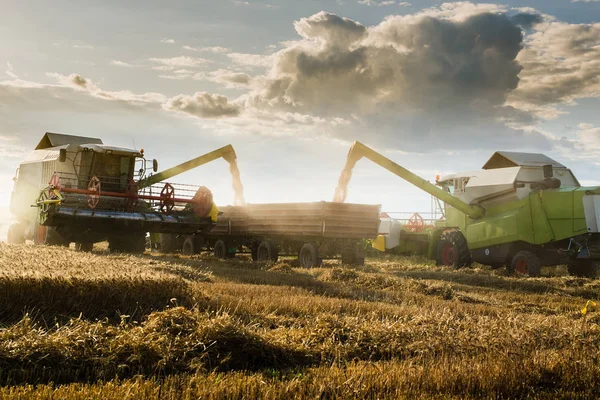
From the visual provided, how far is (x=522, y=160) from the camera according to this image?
16453 millimetres

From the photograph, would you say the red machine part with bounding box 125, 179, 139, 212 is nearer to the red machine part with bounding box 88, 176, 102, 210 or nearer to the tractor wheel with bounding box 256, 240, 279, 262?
the red machine part with bounding box 88, 176, 102, 210

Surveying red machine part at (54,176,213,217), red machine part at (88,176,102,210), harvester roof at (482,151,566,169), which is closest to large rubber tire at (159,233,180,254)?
red machine part at (54,176,213,217)

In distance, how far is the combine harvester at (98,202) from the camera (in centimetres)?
1560

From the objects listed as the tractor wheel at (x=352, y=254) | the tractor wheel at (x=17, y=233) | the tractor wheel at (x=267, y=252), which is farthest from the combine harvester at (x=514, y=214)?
the tractor wheel at (x=17, y=233)

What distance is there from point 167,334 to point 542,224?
11989 mm

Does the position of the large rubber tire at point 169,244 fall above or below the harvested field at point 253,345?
above

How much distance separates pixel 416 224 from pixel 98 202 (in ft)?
44.6

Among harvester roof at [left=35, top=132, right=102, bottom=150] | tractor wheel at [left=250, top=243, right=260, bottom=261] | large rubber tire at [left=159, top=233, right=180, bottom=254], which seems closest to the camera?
tractor wheel at [left=250, top=243, right=260, bottom=261]

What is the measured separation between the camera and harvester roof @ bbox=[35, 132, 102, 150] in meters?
20.2

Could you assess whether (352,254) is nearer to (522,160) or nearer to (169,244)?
(522,160)

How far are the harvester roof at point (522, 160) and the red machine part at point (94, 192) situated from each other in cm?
1098

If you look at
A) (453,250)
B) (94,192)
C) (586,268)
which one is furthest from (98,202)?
(586,268)

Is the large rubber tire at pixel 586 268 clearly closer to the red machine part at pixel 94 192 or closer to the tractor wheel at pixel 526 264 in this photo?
the tractor wheel at pixel 526 264

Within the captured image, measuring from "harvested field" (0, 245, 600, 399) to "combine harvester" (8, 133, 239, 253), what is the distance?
719 centimetres
